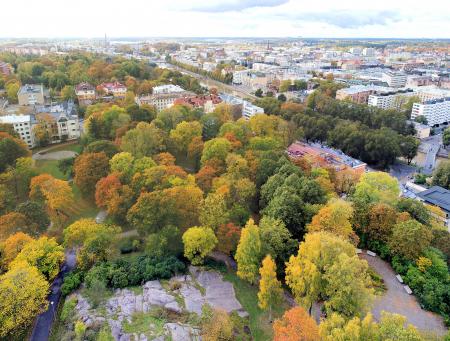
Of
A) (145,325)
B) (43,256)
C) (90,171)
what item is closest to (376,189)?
(145,325)

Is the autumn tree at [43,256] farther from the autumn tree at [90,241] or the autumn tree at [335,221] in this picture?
the autumn tree at [335,221]

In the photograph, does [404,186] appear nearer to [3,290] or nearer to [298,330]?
[298,330]

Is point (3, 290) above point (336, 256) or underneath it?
underneath

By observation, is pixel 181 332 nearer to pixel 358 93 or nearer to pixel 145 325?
pixel 145 325

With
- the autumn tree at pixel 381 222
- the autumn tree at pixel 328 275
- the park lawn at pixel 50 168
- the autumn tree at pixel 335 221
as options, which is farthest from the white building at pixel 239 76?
the autumn tree at pixel 328 275

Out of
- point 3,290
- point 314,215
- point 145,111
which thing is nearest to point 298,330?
point 314,215
